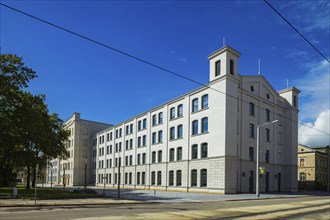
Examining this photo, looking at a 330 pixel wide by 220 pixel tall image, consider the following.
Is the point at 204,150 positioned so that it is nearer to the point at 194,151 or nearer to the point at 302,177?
the point at 194,151

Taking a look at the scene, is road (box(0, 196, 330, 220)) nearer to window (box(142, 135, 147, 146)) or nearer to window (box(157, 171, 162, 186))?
window (box(157, 171, 162, 186))

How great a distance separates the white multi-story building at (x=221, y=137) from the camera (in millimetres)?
41219

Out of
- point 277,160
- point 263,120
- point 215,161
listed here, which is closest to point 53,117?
point 215,161

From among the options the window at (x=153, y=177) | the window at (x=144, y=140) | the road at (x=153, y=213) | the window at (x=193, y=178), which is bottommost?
the window at (x=153, y=177)

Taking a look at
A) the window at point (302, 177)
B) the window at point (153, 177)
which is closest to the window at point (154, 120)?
the window at point (153, 177)

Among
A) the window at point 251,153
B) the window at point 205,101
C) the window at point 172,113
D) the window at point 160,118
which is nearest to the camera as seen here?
the window at point 205,101

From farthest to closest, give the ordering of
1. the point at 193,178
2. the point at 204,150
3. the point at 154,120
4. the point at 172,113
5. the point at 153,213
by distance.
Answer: the point at 154,120
the point at 172,113
the point at 193,178
the point at 204,150
the point at 153,213

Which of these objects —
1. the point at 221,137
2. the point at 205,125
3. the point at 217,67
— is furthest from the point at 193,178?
the point at 217,67

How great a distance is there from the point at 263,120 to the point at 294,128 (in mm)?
8422

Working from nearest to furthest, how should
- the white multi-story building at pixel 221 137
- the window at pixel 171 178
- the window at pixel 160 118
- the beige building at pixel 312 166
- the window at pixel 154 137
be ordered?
the white multi-story building at pixel 221 137
the window at pixel 171 178
the window at pixel 160 118
the window at pixel 154 137
the beige building at pixel 312 166

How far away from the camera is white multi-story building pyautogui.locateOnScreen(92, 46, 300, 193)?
135 ft

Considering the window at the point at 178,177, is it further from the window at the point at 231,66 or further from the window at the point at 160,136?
the window at the point at 231,66

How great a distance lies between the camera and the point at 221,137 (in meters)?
40.8

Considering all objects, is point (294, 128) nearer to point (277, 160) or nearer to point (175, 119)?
point (277, 160)
